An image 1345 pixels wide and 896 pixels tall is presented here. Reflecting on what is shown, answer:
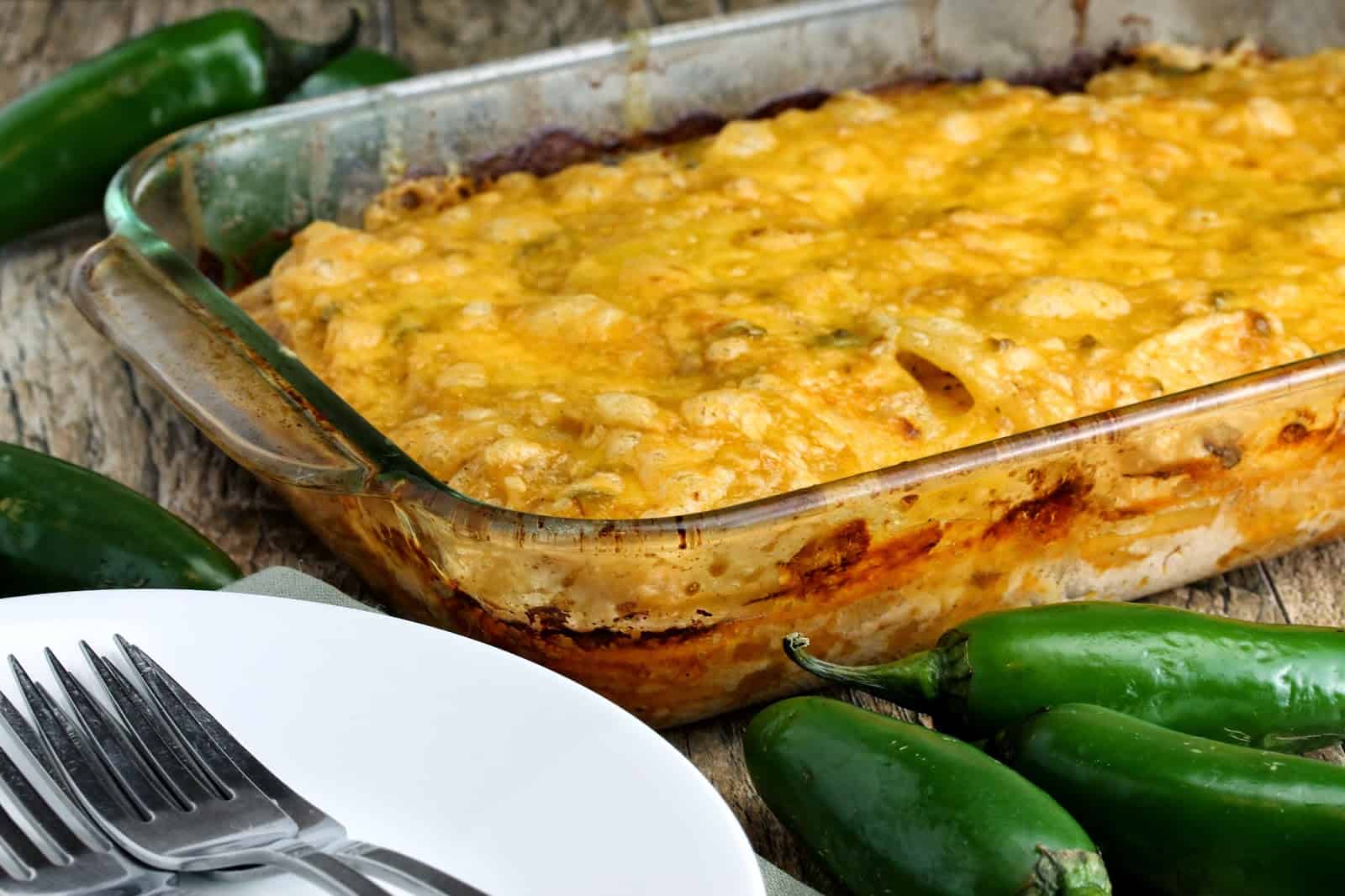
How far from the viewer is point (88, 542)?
162 cm

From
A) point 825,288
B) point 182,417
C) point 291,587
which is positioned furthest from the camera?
point 182,417

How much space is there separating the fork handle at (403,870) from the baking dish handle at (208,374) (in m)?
0.40

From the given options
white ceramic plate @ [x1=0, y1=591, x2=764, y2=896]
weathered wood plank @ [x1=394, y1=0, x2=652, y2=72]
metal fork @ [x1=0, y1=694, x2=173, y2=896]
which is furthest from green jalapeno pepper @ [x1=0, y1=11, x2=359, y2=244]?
metal fork @ [x1=0, y1=694, x2=173, y2=896]

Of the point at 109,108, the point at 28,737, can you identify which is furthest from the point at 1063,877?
the point at 109,108

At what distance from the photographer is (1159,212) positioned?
2.09 meters

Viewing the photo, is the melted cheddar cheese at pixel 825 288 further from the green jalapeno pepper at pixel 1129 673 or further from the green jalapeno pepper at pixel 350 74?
the green jalapeno pepper at pixel 350 74

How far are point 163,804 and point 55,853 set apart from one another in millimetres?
76

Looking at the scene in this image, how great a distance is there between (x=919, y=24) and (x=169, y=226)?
118cm

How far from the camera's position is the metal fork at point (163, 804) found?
1125 mm

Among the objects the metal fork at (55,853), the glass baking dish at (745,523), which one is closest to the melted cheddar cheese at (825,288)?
the glass baking dish at (745,523)

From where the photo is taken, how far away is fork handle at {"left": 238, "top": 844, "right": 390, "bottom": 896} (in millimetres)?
1085

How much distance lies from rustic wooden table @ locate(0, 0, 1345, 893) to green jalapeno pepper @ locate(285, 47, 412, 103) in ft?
1.27

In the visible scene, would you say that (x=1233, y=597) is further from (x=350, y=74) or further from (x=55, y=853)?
(x=350, y=74)

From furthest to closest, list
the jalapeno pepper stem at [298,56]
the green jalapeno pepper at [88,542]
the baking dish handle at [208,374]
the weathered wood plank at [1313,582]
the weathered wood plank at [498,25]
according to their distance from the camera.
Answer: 1. the weathered wood plank at [498,25]
2. the jalapeno pepper stem at [298,56]
3. the weathered wood plank at [1313,582]
4. the green jalapeno pepper at [88,542]
5. the baking dish handle at [208,374]
